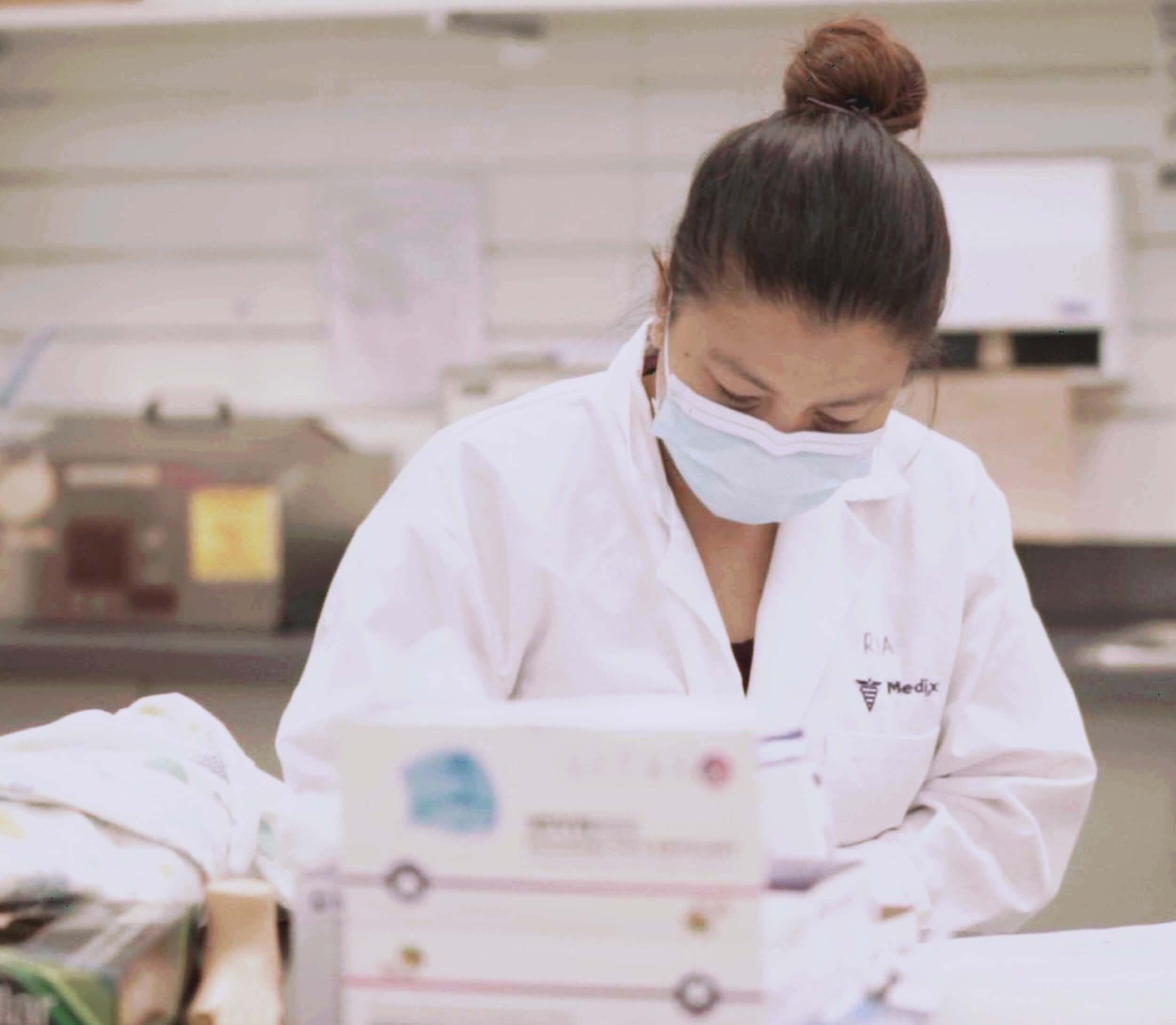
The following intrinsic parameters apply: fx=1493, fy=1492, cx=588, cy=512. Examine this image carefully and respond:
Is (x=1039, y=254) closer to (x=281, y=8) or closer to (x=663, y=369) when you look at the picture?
(x=281, y=8)

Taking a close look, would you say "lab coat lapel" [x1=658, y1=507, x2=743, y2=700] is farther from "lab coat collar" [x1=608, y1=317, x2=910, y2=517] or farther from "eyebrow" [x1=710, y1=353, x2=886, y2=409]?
"eyebrow" [x1=710, y1=353, x2=886, y2=409]

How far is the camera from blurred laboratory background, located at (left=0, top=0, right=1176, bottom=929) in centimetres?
277

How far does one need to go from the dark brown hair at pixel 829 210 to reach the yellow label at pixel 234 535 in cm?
162

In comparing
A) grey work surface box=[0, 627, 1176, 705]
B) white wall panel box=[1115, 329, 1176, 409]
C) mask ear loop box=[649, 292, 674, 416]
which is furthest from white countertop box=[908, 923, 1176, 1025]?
white wall panel box=[1115, 329, 1176, 409]

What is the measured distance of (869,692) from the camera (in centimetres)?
141

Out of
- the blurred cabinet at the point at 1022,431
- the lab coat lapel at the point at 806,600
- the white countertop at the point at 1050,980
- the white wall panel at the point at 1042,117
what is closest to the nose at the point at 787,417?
the lab coat lapel at the point at 806,600

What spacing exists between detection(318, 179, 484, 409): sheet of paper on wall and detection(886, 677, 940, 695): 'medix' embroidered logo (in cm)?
210

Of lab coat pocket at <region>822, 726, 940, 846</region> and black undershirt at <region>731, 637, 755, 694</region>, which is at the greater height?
black undershirt at <region>731, 637, 755, 694</region>

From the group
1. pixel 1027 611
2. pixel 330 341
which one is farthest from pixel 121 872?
pixel 330 341

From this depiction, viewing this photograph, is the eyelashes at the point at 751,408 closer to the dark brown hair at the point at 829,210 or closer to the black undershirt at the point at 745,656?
the dark brown hair at the point at 829,210

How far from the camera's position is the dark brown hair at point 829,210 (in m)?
1.18

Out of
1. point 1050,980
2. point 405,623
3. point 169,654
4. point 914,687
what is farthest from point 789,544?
point 169,654

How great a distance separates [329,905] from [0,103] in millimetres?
3242

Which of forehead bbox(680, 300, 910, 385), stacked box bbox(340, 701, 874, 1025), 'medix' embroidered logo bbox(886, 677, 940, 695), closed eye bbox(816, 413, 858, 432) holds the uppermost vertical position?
forehead bbox(680, 300, 910, 385)
